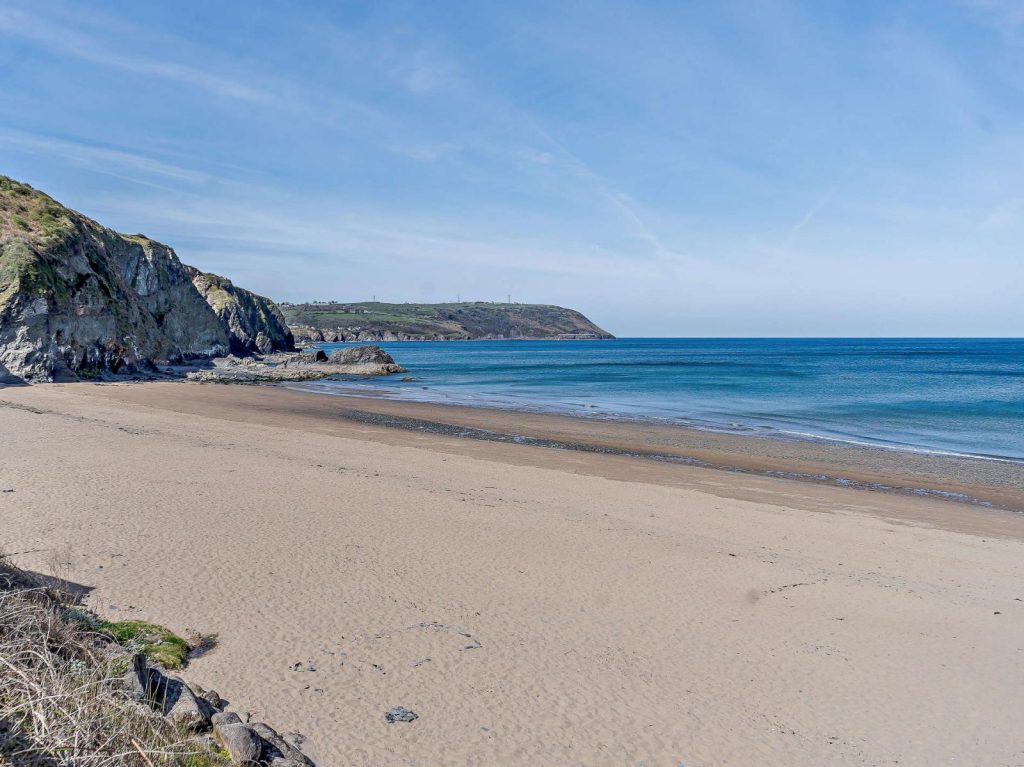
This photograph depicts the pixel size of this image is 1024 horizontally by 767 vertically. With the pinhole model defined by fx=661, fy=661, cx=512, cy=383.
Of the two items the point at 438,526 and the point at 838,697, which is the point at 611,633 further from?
the point at 438,526

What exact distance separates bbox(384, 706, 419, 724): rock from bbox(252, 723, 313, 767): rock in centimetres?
76

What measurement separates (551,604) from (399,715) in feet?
8.91

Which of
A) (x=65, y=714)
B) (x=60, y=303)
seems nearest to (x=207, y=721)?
(x=65, y=714)

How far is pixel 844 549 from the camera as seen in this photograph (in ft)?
34.2

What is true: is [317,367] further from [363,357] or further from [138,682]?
[138,682]

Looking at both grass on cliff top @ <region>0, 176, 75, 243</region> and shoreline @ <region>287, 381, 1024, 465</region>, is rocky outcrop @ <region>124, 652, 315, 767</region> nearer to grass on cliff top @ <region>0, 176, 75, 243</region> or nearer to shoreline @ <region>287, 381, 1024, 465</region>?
shoreline @ <region>287, 381, 1024, 465</region>

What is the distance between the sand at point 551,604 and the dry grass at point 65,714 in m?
1.33

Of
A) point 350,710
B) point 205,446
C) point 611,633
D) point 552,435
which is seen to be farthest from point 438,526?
point 552,435

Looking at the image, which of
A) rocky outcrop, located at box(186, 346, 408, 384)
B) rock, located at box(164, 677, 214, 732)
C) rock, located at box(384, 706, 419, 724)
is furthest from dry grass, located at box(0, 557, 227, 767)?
rocky outcrop, located at box(186, 346, 408, 384)

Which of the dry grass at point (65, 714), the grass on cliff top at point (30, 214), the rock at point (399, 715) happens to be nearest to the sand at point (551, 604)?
the rock at point (399, 715)

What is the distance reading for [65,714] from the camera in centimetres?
299

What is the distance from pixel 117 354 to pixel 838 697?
1767 inches

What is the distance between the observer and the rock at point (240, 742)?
3859 mm

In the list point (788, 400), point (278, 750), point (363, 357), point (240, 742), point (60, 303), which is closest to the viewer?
point (240, 742)
